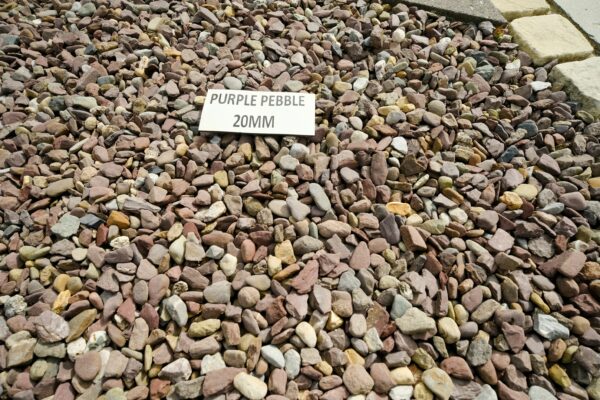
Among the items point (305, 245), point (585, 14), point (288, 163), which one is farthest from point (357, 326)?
point (585, 14)

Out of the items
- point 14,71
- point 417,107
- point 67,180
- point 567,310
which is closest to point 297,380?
point 567,310

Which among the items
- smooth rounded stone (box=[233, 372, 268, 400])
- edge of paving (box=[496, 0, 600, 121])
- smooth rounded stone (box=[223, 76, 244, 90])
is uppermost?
edge of paving (box=[496, 0, 600, 121])

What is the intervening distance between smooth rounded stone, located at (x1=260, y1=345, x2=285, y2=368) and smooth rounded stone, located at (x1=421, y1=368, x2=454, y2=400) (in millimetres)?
426

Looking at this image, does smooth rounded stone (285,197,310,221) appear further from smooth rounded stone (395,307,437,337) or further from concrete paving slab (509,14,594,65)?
concrete paving slab (509,14,594,65)

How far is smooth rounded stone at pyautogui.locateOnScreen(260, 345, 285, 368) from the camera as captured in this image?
1208 millimetres

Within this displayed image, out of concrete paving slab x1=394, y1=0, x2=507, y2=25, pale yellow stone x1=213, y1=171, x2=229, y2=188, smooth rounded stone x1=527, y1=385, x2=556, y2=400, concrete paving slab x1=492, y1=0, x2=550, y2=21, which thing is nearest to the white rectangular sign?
pale yellow stone x1=213, y1=171, x2=229, y2=188

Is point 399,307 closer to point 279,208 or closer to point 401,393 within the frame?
point 401,393

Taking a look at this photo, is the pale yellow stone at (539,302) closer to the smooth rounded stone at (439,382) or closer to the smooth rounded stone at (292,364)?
the smooth rounded stone at (439,382)

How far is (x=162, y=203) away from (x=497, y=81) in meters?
1.64

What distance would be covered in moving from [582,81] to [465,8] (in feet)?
2.44

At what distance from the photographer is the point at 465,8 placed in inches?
89.4

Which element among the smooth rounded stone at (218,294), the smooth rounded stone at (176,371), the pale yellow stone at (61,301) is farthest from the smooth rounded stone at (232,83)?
the smooth rounded stone at (176,371)

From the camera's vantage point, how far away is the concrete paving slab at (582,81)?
183 cm

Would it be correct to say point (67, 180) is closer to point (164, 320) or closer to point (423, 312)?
point (164, 320)
